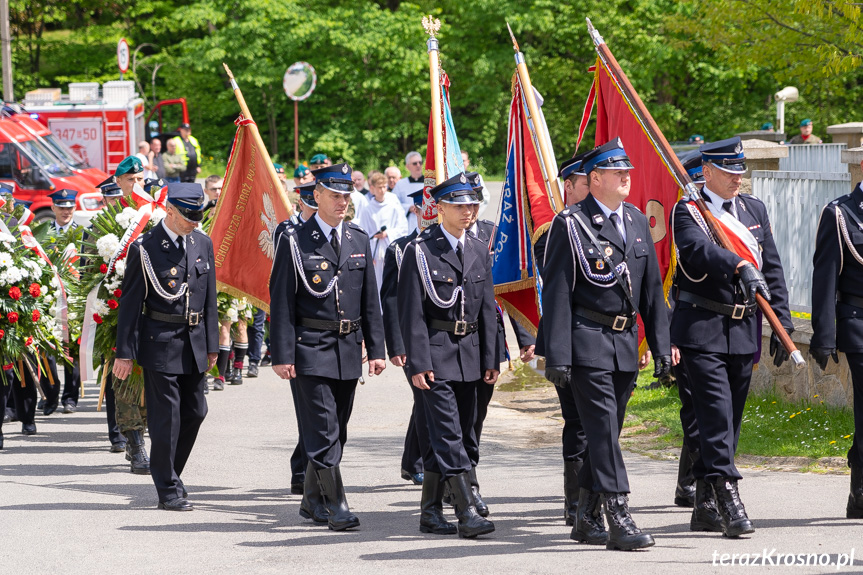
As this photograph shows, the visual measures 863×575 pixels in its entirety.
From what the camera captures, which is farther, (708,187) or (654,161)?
(654,161)

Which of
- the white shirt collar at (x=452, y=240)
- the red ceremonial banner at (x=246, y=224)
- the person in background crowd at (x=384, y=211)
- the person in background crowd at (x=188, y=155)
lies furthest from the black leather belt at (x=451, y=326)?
the person in background crowd at (x=188, y=155)

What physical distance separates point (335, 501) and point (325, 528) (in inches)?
8.3

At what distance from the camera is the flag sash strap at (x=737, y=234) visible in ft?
22.0

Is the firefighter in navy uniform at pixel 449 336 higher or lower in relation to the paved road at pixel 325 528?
higher

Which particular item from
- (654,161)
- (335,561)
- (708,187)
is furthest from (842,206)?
(335,561)

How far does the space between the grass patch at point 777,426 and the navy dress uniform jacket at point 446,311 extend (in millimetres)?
2811

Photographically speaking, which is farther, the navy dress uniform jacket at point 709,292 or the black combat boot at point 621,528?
the navy dress uniform jacket at point 709,292

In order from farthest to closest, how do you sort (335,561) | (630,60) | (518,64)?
(630,60)
(518,64)
(335,561)

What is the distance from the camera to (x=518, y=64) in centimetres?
862

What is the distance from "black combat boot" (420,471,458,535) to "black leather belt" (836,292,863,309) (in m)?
2.51

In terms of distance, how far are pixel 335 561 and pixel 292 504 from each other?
64.9 inches

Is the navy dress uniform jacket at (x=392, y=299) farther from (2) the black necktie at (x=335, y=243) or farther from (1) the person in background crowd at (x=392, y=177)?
(1) the person in background crowd at (x=392, y=177)

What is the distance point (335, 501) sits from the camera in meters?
6.98

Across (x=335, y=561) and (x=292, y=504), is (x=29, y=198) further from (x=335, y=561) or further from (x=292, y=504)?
(x=335, y=561)
